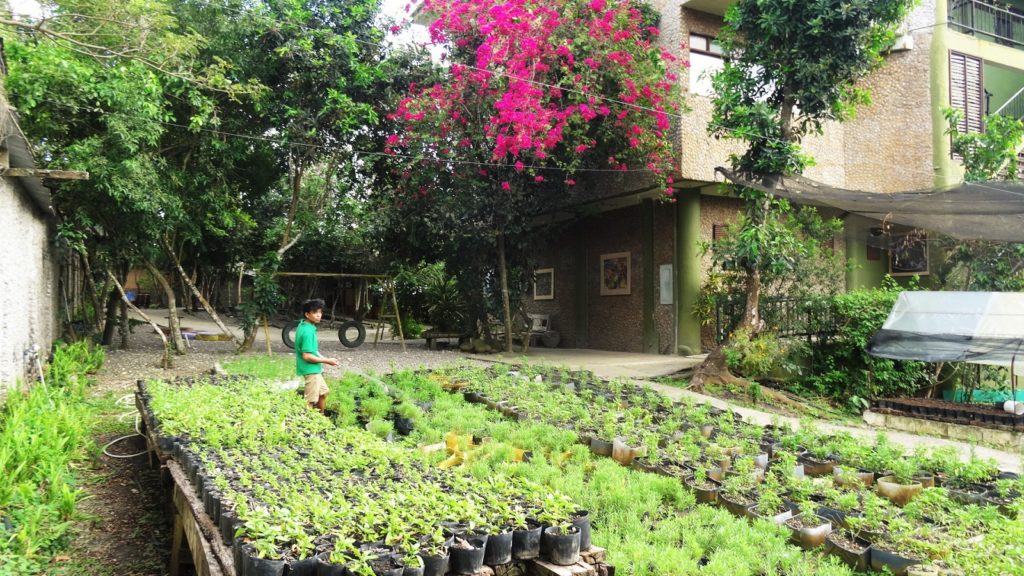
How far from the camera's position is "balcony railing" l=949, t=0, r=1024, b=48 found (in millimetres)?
14242

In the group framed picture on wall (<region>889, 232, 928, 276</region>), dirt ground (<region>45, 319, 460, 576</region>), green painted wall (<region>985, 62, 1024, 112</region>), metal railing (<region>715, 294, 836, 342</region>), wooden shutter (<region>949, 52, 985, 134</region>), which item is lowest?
dirt ground (<region>45, 319, 460, 576</region>)

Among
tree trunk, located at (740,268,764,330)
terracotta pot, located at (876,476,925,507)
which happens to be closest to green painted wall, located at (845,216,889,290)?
tree trunk, located at (740,268,764,330)

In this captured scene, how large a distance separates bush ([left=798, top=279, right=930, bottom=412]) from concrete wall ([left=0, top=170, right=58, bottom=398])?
10560mm

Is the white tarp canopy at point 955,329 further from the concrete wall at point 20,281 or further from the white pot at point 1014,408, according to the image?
the concrete wall at point 20,281

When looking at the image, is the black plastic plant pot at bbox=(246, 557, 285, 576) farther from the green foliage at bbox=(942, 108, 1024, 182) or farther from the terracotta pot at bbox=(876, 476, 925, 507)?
the green foliage at bbox=(942, 108, 1024, 182)

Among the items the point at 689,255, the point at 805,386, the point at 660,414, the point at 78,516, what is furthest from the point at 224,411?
the point at 689,255

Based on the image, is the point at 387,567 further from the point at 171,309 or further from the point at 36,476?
the point at 171,309

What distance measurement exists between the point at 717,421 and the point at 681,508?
8.75 feet

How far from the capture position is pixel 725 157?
40.3ft

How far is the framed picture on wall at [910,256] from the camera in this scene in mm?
11281

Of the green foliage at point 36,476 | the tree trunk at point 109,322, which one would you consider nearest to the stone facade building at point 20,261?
the green foliage at point 36,476

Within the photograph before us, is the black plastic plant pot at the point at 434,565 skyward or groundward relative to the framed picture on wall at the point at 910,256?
groundward

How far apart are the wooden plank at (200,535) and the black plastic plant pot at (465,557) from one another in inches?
36.5

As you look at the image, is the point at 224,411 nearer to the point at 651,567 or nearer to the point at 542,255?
the point at 651,567
